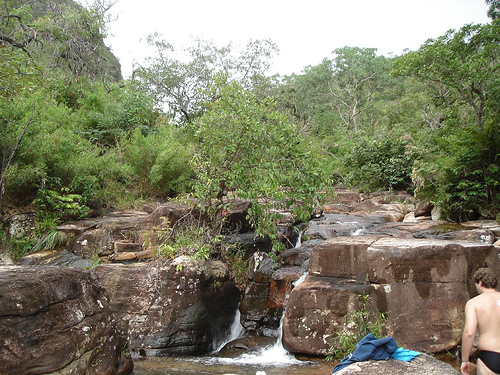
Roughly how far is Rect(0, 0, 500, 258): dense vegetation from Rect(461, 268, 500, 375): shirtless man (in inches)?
164

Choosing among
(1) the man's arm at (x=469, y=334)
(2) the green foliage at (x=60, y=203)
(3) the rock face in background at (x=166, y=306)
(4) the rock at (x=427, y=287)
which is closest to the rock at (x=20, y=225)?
(2) the green foliage at (x=60, y=203)

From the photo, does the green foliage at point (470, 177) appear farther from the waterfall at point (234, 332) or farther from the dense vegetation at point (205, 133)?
the waterfall at point (234, 332)

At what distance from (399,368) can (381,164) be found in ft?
53.7

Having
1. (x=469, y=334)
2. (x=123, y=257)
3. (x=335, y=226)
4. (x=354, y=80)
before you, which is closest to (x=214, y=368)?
(x=469, y=334)

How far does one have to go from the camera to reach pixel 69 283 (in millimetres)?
4809

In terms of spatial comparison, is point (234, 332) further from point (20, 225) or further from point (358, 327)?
point (20, 225)

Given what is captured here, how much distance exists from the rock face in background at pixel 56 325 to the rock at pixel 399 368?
117 inches

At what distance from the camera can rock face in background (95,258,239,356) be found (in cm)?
676

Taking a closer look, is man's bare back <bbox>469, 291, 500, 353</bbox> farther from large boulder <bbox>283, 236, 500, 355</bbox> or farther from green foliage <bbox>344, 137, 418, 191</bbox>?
green foliage <bbox>344, 137, 418, 191</bbox>

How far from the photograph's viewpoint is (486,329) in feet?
11.6

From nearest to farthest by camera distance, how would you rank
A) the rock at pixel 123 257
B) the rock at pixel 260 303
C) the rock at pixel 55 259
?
1. the rock at pixel 260 303
2. the rock at pixel 55 259
3. the rock at pixel 123 257

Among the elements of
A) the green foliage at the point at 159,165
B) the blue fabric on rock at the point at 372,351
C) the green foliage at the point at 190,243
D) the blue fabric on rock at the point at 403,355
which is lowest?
the blue fabric on rock at the point at 403,355

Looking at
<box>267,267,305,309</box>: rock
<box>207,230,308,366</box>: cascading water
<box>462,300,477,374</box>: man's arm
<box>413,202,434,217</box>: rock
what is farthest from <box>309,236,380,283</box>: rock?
<box>413,202,434,217</box>: rock

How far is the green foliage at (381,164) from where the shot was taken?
711 inches
